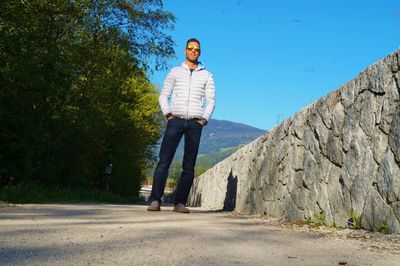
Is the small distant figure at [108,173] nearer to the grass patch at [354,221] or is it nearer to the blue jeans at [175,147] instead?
the blue jeans at [175,147]

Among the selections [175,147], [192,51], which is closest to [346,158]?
[175,147]

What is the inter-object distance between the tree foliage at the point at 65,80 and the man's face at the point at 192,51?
3.72 m

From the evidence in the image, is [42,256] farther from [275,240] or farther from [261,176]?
[261,176]

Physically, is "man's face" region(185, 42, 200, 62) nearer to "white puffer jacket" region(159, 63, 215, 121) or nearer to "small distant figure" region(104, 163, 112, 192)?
"white puffer jacket" region(159, 63, 215, 121)

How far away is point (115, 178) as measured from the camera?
21500mm

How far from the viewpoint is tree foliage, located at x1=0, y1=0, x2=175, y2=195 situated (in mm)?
8484

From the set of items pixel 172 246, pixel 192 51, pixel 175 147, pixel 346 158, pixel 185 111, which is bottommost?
pixel 172 246

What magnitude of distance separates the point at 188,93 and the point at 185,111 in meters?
0.27

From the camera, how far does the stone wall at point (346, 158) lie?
3.58 metres

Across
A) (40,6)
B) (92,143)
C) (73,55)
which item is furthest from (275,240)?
(92,143)

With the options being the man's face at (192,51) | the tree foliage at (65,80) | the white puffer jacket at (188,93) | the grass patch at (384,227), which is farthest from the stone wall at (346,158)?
the tree foliage at (65,80)

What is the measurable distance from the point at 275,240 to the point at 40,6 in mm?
8486

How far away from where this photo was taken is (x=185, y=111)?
5.77 m

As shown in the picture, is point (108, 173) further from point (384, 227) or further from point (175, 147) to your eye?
point (384, 227)
